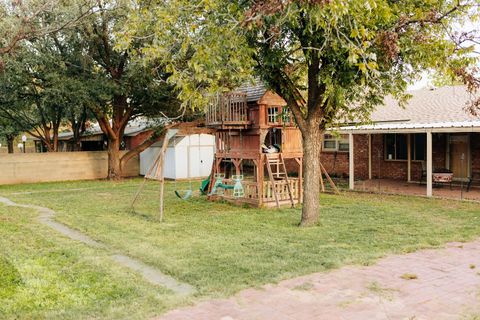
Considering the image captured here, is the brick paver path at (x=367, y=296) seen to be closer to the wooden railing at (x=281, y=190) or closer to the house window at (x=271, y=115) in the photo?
the wooden railing at (x=281, y=190)

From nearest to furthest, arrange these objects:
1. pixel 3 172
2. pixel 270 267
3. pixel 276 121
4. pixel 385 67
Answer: pixel 270 267 < pixel 385 67 < pixel 276 121 < pixel 3 172

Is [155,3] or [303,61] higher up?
[155,3]

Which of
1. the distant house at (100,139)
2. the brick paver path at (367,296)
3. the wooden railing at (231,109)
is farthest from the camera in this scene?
the distant house at (100,139)

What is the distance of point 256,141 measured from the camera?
14789mm

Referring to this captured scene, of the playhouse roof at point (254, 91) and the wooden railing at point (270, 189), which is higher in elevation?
the playhouse roof at point (254, 91)

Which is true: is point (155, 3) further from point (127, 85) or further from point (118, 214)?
point (127, 85)

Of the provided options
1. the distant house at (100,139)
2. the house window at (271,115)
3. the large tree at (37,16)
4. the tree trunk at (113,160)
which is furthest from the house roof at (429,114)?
the distant house at (100,139)

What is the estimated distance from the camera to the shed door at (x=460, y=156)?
18.2 metres

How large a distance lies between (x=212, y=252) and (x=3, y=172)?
18952mm

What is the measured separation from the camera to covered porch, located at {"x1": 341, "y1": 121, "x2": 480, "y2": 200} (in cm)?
1579

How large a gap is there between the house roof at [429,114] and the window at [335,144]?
227 cm

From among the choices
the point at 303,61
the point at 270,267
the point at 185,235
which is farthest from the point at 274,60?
the point at 270,267

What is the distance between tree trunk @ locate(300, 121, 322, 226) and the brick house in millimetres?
6058

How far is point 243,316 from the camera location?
538 cm
